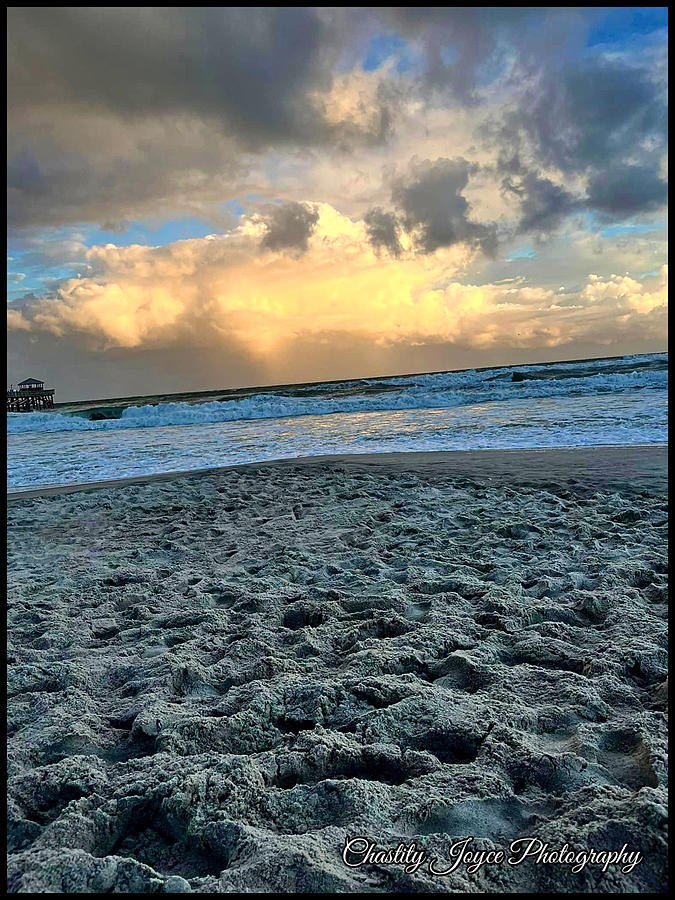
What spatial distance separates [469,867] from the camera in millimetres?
1495

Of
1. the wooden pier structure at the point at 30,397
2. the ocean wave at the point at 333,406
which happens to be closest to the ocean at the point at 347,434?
the ocean wave at the point at 333,406

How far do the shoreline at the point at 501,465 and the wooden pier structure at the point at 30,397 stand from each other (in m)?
36.2

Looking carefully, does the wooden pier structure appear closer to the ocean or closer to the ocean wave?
the ocean wave

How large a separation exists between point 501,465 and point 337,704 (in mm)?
5797

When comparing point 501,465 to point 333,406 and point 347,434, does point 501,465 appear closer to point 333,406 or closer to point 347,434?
point 347,434

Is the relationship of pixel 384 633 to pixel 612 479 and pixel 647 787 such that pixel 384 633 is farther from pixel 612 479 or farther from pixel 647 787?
pixel 612 479

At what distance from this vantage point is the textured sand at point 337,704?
5.17 ft

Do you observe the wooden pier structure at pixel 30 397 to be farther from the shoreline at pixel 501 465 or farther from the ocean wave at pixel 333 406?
the shoreline at pixel 501 465

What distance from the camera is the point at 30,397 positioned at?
137ft

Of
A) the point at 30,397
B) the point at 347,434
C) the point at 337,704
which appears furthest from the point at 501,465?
the point at 30,397

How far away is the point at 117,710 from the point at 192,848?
86 centimetres

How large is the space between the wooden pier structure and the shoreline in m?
36.2

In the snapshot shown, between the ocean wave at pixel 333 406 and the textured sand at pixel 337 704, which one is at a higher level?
the ocean wave at pixel 333 406

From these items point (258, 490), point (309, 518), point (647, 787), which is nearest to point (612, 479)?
point (309, 518)
